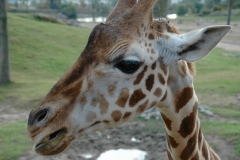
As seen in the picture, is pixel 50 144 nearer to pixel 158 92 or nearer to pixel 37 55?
pixel 158 92

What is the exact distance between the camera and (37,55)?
1711 centimetres

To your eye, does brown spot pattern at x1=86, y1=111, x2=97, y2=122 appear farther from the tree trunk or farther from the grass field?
the tree trunk

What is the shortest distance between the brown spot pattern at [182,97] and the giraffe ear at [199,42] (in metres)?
0.38

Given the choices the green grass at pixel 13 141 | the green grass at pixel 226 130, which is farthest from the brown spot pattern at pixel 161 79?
the green grass at pixel 13 141

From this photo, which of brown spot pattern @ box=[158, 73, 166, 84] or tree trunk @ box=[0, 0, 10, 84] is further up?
brown spot pattern @ box=[158, 73, 166, 84]

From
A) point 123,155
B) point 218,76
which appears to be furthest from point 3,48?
point 218,76

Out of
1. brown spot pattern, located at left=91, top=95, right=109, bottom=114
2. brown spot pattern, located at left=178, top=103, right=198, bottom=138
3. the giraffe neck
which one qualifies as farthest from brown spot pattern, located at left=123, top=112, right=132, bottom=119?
brown spot pattern, located at left=178, top=103, right=198, bottom=138

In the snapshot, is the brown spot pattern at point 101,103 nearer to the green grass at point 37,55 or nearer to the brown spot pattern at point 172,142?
the brown spot pattern at point 172,142

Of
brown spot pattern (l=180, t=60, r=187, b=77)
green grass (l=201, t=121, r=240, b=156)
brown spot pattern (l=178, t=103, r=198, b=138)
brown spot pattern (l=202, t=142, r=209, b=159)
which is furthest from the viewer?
green grass (l=201, t=121, r=240, b=156)

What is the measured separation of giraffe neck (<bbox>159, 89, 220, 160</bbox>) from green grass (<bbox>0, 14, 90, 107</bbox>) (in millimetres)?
7904

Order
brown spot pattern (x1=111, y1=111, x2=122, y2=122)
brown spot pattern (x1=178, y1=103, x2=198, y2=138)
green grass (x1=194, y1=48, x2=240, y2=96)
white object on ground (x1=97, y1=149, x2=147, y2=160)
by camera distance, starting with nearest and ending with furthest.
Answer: brown spot pattern (x1=111, y1=111, x2=122, y2=122) < brown spot pattern (x1=178, y1=103, x2=198, y2=138) < white object on ground (x1=97, y1=149, x2=147, y2=160) < green grass (x1=194, y1=48, x2=240, y2=96)

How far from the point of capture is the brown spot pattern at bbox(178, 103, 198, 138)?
3.12 m

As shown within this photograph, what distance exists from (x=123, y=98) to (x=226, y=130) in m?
5.00

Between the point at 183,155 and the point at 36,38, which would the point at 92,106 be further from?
the point at 36,38
